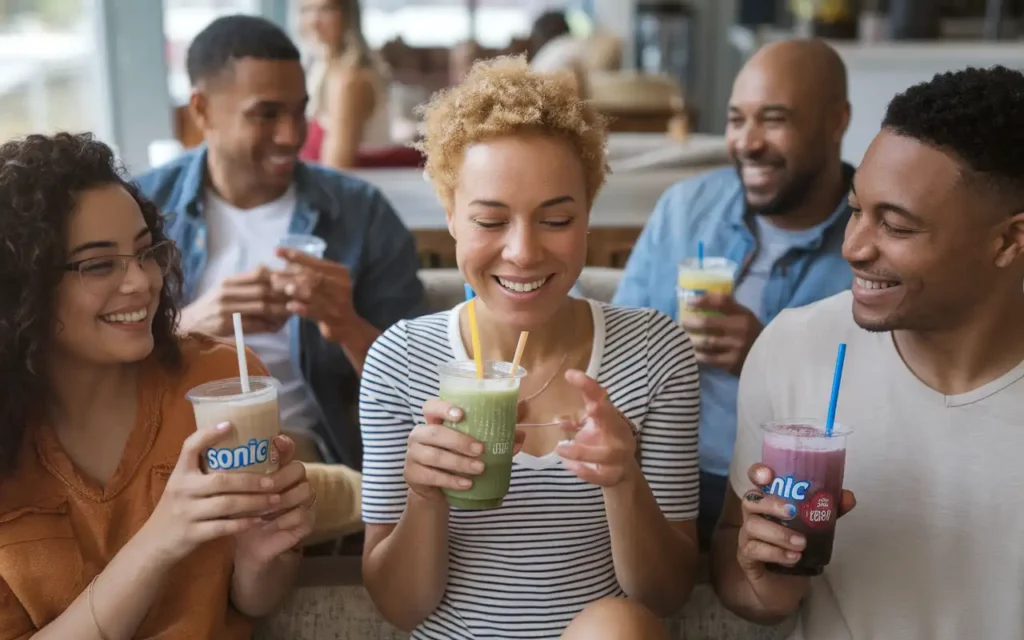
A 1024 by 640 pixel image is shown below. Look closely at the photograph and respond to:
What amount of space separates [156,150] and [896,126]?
2584 millimetres

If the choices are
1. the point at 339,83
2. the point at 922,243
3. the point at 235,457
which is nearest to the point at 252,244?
the point at 235,457

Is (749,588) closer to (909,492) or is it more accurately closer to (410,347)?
(909,492)

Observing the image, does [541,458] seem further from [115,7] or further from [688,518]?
[115,7]

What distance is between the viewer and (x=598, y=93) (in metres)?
7.30

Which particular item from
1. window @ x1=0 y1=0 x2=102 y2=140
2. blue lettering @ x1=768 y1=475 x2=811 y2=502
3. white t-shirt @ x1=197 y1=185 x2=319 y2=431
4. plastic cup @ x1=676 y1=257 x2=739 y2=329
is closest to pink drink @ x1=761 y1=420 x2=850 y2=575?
blue lettering @ x1=768 y1=475 x2=811 y2=502

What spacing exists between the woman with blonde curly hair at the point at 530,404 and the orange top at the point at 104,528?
0.82 ft

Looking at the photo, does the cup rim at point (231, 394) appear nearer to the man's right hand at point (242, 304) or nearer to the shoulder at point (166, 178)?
the man's right hand at point (242, 304)

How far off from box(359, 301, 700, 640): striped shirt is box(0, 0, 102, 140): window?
9.38ft

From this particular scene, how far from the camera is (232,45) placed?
268 centimetres

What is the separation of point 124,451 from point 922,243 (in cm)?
125

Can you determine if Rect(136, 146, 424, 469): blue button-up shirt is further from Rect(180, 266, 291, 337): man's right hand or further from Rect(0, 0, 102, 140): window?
Rect(0, 0, 102, 140): window

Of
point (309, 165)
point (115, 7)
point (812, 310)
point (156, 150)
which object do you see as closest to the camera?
point (812, 310)

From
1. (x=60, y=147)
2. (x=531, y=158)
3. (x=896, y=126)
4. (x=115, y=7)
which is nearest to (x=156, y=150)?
(x=115, y=7)

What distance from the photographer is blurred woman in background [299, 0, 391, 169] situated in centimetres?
421
